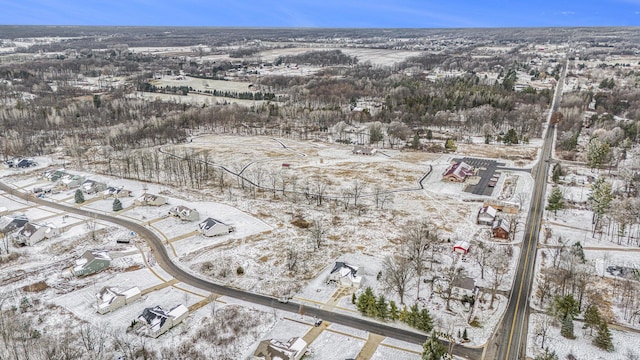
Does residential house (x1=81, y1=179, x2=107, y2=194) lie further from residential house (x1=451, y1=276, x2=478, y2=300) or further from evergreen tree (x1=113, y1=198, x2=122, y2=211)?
residential house (x1=451, y1=276, x2=478, y2=300)

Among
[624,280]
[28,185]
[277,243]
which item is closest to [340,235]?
[277,243]

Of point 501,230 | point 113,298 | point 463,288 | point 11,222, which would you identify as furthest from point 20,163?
point 501,230

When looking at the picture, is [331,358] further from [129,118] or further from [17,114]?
[17,114]

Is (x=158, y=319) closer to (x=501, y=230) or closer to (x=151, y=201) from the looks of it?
(x=151, y=201)

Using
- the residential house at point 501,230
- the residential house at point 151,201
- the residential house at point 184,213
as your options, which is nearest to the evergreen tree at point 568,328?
the residential house at point 501,230

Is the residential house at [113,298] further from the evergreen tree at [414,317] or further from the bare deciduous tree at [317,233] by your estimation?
the evergreen tree at [414,317]
